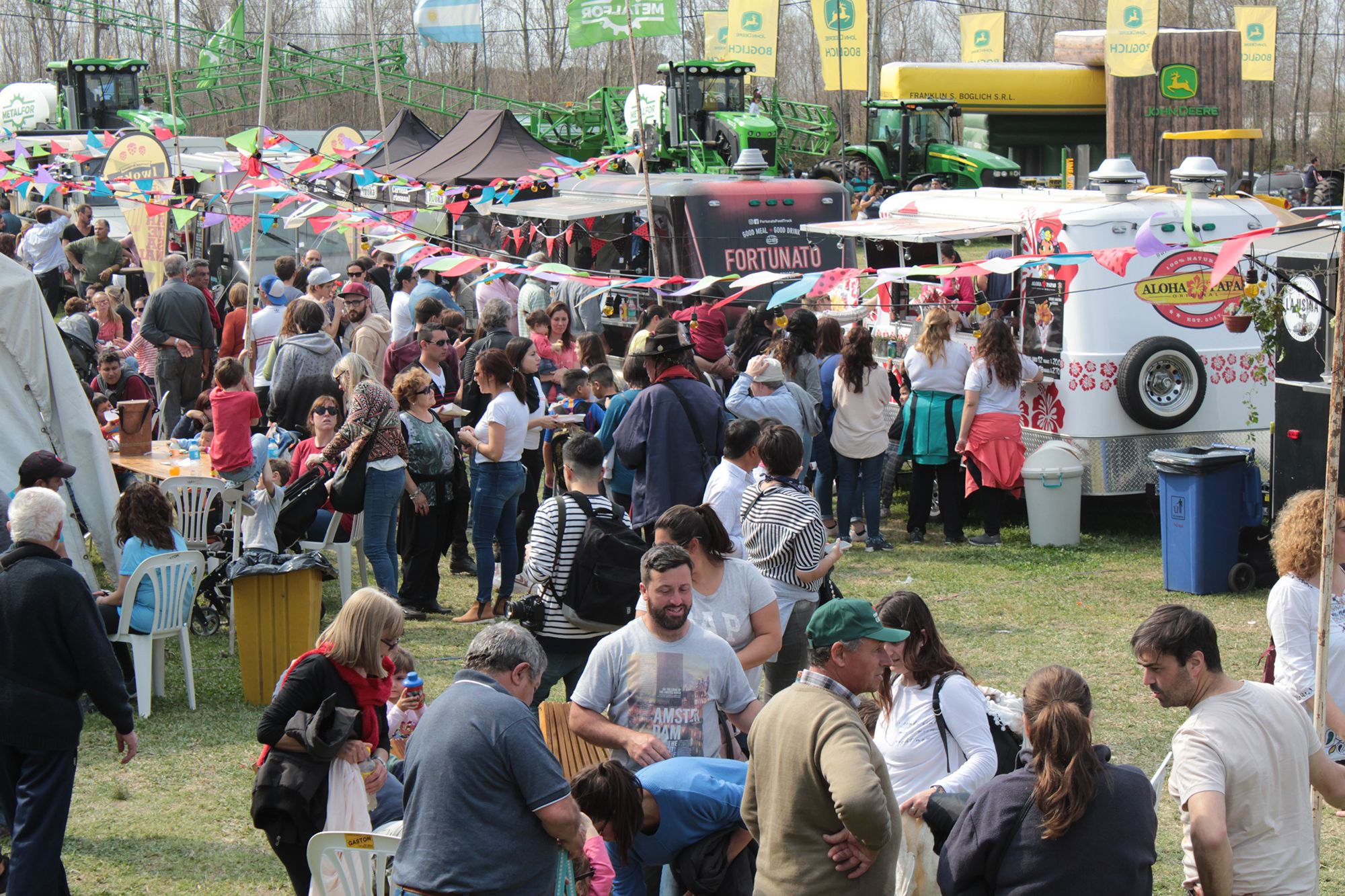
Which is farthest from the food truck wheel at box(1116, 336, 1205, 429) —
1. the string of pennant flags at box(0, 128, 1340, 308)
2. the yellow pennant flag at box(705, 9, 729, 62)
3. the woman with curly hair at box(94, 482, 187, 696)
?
the yellow pennant flag at box(705, 9, 729, 62)

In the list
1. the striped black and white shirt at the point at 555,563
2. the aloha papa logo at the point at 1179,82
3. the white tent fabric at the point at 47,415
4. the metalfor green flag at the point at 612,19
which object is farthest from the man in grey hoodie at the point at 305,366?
the aloha papa logo at the point at 1179,82

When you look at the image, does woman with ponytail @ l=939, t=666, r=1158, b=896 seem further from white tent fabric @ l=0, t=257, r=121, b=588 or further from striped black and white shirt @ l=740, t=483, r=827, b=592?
white tent fabric @ l=0, t=257, r=121, b=588

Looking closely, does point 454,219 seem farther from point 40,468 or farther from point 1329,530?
point 1329,530

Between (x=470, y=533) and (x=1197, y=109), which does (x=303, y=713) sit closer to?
(x=470, y=533)

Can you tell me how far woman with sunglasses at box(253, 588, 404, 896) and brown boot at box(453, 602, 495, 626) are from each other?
389cm

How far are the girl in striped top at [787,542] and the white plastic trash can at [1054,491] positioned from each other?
434 cm

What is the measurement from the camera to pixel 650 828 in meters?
3.88

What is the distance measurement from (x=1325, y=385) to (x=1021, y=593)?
2.14m

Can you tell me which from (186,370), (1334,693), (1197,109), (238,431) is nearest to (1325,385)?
(1334,693)

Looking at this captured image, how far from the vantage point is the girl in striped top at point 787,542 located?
564cm

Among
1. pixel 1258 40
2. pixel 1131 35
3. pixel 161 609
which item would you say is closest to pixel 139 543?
pixel 161 609

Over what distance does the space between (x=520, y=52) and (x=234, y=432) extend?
1551 inches

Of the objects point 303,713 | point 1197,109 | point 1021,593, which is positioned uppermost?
point 1197,109

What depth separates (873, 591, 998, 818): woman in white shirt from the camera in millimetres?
3965
